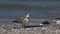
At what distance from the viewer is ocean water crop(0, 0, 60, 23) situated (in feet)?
44.7

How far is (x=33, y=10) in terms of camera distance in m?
16.0

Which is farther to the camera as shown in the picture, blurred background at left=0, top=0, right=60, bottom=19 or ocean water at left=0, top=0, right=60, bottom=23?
blurred background at left=0, top=0, right=60, bottom=19

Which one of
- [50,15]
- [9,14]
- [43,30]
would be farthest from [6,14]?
[43,30]

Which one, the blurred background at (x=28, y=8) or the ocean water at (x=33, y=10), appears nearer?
the ocean water at (x=33, y=10)

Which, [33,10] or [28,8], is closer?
[33,10]

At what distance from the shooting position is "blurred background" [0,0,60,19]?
14.0m

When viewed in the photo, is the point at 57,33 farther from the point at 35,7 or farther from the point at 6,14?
the point at 35,7

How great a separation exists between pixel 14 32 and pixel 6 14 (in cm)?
556

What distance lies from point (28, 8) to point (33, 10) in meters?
0.74

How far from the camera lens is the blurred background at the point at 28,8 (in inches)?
551

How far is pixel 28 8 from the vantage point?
1667 cm

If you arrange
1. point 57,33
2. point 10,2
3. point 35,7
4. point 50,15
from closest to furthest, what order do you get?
point 57,33, point 50,15, point 35,7, point 10,2

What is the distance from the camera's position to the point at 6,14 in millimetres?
14078

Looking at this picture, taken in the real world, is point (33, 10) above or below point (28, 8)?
below
